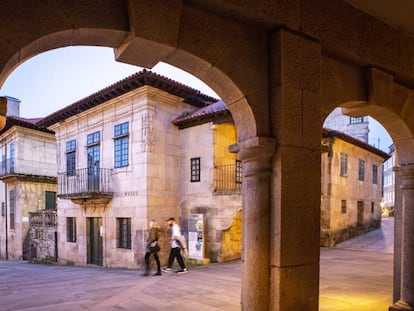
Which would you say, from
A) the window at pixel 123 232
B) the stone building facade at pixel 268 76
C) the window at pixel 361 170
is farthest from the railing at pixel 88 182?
the window at pixel 361 170

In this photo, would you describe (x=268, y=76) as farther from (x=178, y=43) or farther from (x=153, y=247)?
(x=153, y=247)

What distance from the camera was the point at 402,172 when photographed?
440 centimetres

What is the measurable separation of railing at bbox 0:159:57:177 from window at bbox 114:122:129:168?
29.5 feet

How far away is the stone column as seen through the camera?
2.91 m

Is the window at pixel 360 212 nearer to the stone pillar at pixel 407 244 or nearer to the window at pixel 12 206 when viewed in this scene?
the stone pillar at pixel 407 244

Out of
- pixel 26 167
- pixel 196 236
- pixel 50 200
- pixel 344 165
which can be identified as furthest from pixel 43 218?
pixel 344 165

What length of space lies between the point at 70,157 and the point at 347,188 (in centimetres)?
1221

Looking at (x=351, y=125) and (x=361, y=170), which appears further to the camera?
(x=351, y=125)

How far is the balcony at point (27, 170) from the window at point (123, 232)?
9.16 metres

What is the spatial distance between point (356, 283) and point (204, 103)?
8264 mm

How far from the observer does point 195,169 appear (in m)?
11.9

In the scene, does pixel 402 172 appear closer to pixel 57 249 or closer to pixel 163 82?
pixel 163 82

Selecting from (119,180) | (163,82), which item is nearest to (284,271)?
(163,82)

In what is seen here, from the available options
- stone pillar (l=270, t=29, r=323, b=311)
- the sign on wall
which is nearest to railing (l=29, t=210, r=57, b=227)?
the sign on wall
